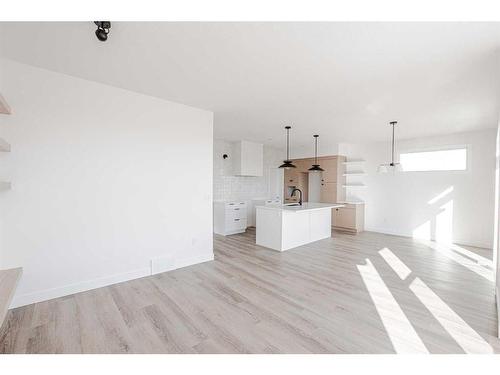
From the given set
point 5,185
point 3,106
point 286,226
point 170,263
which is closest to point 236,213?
point 286,226

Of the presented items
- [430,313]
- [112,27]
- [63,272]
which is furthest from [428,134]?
[63,272]

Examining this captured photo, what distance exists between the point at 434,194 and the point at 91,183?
23.2 feet

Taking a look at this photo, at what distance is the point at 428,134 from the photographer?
17.7 ft

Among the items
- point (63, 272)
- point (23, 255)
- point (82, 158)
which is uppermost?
point (82, 158)

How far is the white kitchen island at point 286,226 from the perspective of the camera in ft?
14.9

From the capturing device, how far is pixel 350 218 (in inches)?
252

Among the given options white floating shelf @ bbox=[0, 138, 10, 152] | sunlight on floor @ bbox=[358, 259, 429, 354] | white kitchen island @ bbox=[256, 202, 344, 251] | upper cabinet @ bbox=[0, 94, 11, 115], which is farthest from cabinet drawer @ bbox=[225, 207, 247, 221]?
upper cabinet @ bbox=[0, 94, 11, 115]

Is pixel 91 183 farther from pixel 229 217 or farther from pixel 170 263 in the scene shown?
pixel 229 217

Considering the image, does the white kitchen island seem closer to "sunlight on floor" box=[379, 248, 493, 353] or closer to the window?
"sunlight on floor" box=[379, 248, 493, 353]

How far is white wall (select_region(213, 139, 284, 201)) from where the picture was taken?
20.9 feet

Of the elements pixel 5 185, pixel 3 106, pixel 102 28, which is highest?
pixel 102 28

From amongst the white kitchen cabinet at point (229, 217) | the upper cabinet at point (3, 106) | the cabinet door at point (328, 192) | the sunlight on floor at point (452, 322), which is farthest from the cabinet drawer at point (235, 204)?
the upper cabinet at point (3, 106)

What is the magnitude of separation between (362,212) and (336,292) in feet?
15.0
